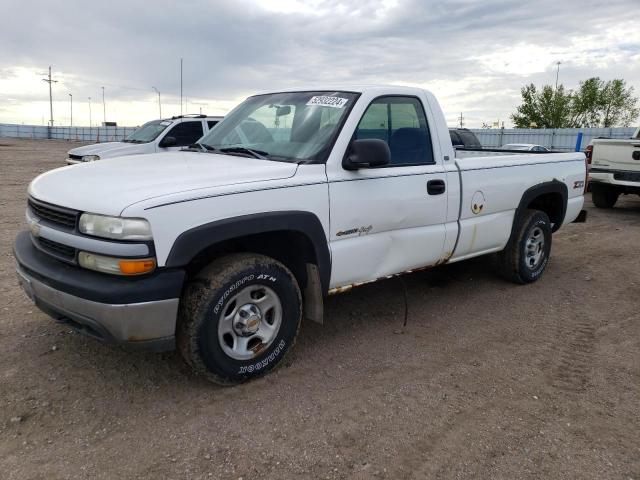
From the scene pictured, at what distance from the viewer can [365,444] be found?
2848 millimetres

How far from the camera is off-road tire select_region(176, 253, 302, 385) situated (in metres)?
3.09

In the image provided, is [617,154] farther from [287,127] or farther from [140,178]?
[140,178]

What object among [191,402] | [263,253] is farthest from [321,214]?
[191,402]

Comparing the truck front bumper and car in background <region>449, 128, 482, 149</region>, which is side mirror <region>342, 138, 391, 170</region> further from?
car in background <region>449, 128, 482, 149</region>

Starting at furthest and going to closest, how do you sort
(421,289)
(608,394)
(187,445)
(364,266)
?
(421,289) < (364,266) < (608,394) < (187,445)

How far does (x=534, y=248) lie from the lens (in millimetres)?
5727

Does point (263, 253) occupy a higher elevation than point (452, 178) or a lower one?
lower

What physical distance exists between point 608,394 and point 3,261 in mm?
6042

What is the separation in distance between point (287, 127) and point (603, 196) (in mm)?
10170

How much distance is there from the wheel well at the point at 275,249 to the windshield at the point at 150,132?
8797 mm

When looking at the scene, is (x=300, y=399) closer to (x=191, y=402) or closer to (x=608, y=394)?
(x=191, y=402)

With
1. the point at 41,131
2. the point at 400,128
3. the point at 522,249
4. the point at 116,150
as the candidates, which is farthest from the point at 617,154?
the point at 41,131

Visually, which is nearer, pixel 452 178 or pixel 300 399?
pixel 300 399

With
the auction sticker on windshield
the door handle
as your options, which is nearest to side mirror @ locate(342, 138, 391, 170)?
the auction sticker on windshield
